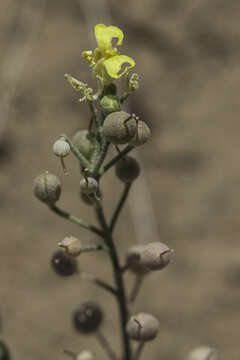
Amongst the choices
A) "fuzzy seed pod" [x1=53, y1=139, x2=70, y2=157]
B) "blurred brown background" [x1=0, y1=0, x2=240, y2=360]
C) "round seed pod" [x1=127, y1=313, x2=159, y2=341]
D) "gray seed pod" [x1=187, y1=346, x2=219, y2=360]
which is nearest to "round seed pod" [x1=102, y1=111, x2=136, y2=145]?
"fuzzy seed pod" [x1=53, y1=139, x2=70, y2=157]

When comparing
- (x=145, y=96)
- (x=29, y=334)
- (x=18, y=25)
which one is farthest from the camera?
(x=18, y=25)

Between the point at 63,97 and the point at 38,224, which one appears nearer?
the point at 38,224

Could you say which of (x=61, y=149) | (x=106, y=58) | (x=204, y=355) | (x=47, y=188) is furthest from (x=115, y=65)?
(x=204, y=355)

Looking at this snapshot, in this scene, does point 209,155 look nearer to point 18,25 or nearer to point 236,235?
point 236,235

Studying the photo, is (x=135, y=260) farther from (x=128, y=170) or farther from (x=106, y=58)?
(x=106, y=58)

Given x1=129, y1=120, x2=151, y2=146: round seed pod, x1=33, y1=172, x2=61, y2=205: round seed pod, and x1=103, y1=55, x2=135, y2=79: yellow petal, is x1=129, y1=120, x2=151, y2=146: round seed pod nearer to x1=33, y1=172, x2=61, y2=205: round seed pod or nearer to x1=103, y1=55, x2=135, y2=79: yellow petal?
x1=103, y1=55, x2=135, y2=79: yellow petal

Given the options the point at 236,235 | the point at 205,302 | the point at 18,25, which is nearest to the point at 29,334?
the point at 205,302
